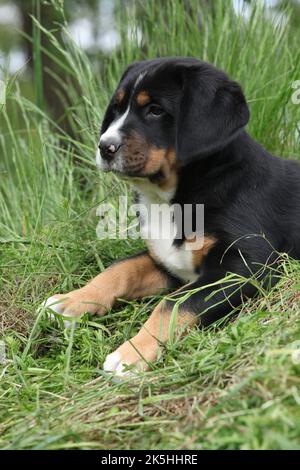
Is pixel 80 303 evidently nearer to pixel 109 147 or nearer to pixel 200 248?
pixel 200 248

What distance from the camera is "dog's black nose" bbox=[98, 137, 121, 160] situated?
3242 millimetres

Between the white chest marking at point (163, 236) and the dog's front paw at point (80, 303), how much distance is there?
1.24ft

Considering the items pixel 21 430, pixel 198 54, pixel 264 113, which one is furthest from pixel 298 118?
pixel 21 430

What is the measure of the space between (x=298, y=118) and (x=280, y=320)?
2.56 m

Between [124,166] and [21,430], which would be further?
[124,166]

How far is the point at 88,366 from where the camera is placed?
10.1 feet

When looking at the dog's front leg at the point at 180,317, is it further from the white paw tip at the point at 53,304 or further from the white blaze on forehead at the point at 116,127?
the white blaze on forehead at the point at 116,127

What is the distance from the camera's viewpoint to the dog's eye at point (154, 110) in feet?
10.9

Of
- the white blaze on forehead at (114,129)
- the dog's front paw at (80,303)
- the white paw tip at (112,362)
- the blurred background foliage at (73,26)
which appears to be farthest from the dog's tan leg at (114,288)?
the blurred background foliage at (73,26)

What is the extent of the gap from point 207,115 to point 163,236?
0.71m

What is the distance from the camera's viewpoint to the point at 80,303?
3389 millimetres
